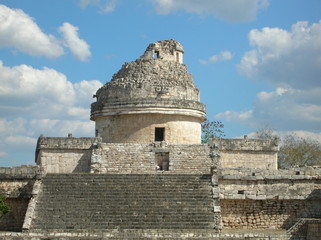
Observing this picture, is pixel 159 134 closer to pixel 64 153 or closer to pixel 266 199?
pixel 64 153

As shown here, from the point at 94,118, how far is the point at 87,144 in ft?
9.21

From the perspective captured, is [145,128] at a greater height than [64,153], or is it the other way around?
[145,128]

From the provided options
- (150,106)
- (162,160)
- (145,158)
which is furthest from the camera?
(150,106)

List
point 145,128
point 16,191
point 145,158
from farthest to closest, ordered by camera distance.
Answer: point 145,128, point 145,158, point 16,191

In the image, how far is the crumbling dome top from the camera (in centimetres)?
2364

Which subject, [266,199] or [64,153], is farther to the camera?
[64,153]

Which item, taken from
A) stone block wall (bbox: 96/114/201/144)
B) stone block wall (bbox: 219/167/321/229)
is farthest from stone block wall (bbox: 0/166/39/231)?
stone block wall (bbox: 219/167/321/229)

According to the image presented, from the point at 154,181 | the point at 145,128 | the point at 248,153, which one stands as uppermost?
the point at 145,128

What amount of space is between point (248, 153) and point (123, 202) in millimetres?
7897

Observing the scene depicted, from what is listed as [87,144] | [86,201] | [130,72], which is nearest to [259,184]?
[86,201]

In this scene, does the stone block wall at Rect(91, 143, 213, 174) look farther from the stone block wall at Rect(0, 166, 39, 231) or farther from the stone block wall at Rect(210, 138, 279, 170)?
the stone block wall at Rect(0, 166, 39, 231)

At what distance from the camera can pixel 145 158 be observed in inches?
837

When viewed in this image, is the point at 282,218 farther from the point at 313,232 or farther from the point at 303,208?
the point at 313,232

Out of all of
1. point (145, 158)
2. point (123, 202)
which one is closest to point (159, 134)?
point (145, 158)
